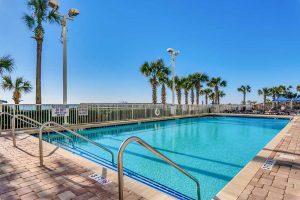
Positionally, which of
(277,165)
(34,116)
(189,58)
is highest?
(189,58)

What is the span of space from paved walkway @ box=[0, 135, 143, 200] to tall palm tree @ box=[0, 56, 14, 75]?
6.03 meters

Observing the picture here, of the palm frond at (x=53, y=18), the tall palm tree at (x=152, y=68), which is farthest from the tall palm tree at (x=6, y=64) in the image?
the tall palm tree at (x=152, y=68)

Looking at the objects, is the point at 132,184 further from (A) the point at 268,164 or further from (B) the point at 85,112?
(B) the point at 85,112

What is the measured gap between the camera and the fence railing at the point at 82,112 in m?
8.51

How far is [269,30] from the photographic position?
701 inches

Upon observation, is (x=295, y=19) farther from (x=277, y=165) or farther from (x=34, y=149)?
(x=34, y=149)

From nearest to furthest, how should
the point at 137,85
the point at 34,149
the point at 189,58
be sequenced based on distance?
1. the point at 34,149
2. the point at 189,58
3. the point at 137,85

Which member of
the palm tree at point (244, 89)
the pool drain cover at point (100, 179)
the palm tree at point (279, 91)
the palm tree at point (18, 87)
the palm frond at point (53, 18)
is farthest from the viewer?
the palm tree at point (244, 89)

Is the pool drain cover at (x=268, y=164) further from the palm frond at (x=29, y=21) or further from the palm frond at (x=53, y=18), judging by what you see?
the palm frond at (x=29, y=21)

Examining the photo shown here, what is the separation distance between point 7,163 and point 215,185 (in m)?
4.31

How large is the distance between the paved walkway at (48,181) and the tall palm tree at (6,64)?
6.03 m

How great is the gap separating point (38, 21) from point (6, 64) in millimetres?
5192

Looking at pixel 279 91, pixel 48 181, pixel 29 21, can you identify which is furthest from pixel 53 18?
pixel 279 91

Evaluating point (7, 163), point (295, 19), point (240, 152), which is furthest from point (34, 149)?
point (295, 19)
